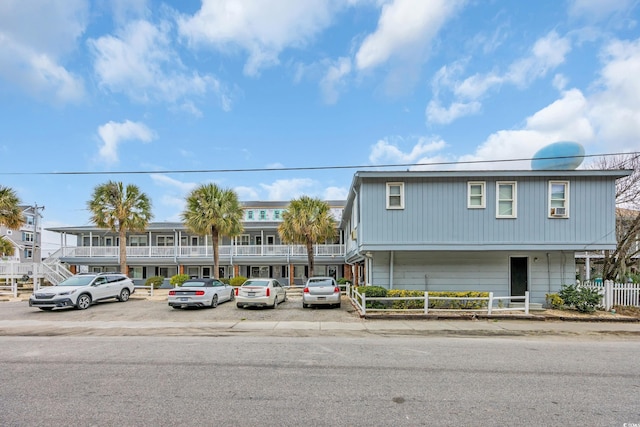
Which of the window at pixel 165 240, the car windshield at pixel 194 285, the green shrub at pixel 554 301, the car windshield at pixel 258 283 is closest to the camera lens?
the green shrub at pixel 554 301

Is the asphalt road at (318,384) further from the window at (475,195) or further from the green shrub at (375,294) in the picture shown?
the window at (475,195)

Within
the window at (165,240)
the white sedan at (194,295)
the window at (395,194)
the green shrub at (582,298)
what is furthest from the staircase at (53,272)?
the green shrub at (582,298)

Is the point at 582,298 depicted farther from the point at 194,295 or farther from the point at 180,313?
the point at 180,313

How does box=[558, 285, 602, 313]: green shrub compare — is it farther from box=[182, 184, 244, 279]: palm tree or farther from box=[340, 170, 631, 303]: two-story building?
box=[182, 184, 244, 279]: palm tree

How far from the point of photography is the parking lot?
1348cm

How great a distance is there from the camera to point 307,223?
23297 millimetres

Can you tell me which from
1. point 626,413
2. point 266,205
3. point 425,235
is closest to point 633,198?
point 425,235

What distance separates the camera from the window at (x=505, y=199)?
15078 mm

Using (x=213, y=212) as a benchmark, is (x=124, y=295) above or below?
below

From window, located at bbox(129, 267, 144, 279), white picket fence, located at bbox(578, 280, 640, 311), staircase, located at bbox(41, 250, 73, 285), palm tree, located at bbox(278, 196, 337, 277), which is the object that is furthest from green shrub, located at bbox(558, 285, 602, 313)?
window, located at bbox(129, 267, 144, 279)

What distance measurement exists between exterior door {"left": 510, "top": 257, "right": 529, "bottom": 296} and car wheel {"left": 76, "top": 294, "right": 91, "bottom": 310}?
65.0 ft

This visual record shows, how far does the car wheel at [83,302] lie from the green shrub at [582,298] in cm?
2121

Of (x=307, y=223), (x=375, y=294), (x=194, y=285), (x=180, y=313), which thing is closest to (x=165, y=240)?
(x=307, y=223)

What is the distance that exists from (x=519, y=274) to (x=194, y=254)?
23.5m
